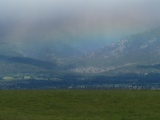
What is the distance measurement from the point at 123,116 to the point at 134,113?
426 centimetres

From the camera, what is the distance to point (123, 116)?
195ft

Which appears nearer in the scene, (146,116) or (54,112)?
(146,116)

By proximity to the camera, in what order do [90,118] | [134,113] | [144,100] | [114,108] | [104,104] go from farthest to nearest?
[144,100] < [104,104] < [114,108] < [134,113] < [90,118]

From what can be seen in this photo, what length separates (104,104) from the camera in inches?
3078

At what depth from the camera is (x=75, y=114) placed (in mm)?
63281

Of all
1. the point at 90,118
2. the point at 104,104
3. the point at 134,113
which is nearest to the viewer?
the point at 90,118

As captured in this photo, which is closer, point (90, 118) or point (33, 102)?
point (90, 118)

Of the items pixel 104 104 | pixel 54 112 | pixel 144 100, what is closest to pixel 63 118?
pixel 54 112

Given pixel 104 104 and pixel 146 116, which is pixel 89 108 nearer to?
pixel 104 104

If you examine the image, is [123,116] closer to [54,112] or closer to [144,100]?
[54,112]

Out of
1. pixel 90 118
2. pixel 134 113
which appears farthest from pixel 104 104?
pixel 90 118

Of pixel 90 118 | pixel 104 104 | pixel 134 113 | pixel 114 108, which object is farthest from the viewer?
pixel 104 104

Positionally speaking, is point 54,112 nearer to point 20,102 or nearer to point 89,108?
point 89,108

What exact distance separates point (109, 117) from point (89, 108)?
13.8 metres
